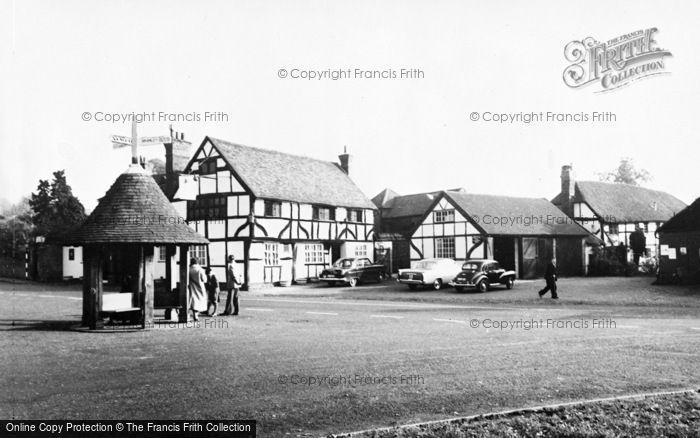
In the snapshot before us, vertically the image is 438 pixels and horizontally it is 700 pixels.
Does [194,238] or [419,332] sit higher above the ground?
[194,238]

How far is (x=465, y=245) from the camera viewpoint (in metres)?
35.1

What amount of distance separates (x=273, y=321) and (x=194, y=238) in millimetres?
3247

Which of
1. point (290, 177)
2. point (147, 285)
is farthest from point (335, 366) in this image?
point (290, 177)

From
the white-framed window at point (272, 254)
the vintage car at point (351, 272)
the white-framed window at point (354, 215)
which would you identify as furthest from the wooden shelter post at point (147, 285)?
the white-framed window at point (354, 215)

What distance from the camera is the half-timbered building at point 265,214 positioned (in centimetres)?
3181

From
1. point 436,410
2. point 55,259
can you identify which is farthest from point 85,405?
point 55,259

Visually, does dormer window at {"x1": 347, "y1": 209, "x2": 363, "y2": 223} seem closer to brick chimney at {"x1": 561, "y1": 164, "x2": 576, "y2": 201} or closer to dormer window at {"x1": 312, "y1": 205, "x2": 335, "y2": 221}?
Answer: dormer window at {"x1": 312, "y1": 205, "x2": 335, "y2": 221}

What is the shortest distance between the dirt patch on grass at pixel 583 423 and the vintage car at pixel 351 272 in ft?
83.8

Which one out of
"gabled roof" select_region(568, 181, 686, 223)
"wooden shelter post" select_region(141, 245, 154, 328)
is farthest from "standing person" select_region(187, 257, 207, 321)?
"gabled roof" select_region(568, 181, 686, 223)

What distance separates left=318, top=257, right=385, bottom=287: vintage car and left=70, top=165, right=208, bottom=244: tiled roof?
17613mm

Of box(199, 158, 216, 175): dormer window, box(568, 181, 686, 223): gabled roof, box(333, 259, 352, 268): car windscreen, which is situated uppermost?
box(199, 158, 216, 175): dormer window

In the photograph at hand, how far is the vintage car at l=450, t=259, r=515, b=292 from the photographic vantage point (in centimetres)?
2697

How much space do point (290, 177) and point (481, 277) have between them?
1445 cm

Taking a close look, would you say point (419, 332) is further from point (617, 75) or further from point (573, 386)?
point (617, 75)
